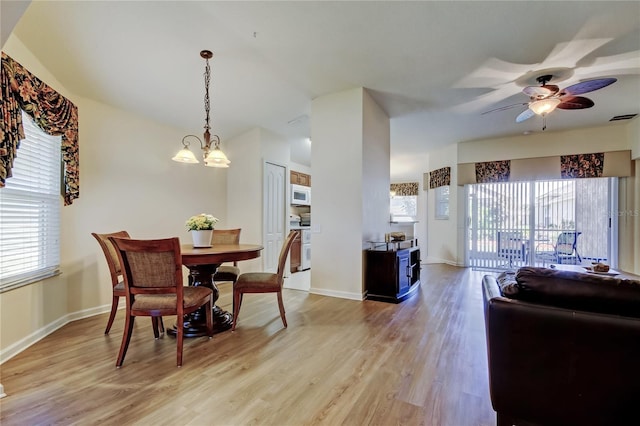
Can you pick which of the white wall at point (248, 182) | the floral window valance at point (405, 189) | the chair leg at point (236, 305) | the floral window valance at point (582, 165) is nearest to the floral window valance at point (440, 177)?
the floral window valance at point (405, 189)

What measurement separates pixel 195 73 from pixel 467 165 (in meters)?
5.56

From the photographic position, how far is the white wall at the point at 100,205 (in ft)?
8.42

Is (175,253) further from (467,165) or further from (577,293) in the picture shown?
(467,165)

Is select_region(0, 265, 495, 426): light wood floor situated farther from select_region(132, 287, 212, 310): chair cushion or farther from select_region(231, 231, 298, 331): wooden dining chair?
select_region(132, 287, 212, 310): chair cushion

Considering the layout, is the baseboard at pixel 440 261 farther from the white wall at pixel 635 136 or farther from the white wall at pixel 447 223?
the white wall at pixel 635 136

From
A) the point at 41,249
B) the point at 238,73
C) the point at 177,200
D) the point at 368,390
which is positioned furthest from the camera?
the point at 177,200

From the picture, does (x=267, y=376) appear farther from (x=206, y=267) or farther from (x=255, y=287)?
(x=206, y=267)

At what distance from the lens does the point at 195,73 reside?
11.3ft

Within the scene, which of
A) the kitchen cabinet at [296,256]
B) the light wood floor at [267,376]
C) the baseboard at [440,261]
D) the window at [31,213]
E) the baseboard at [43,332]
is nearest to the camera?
the light wood floor at [267,376]

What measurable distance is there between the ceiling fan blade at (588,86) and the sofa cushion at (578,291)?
2.36m

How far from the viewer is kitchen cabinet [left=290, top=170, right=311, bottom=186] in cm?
623

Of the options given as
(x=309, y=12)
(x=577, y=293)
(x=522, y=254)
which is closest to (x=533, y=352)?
(x=577, y=293)

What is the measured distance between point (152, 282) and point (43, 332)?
148 centimetres

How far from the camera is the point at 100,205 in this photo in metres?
3.49
